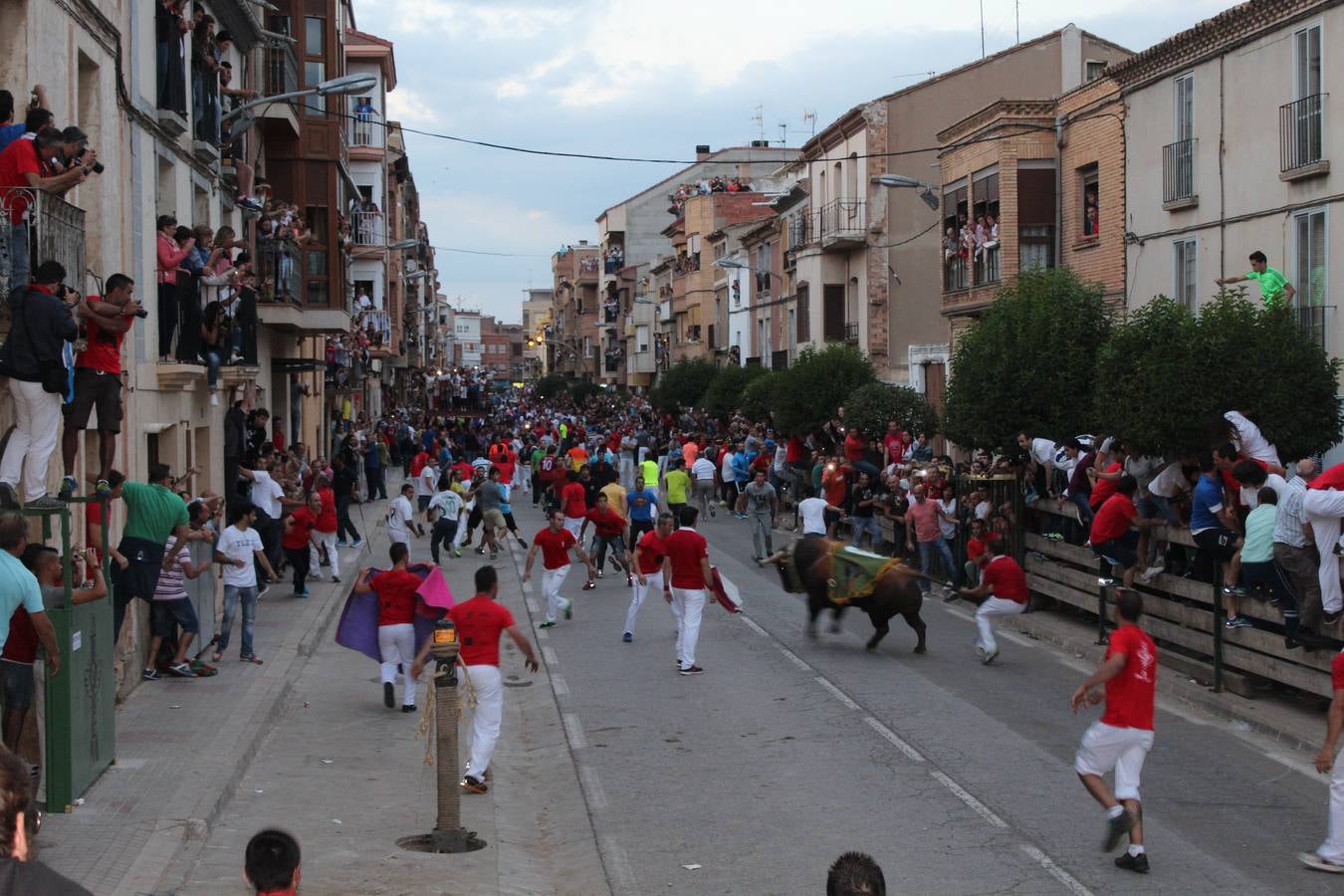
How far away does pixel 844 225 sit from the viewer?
44938mm

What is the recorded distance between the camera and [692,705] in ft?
44.0

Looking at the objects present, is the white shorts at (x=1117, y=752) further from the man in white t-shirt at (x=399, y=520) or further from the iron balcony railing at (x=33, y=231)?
the man in white t-shirt at (x=399, y=520)

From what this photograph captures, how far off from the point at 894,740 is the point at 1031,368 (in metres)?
10.3

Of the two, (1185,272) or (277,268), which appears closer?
(1185,272)

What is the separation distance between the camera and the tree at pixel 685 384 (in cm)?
6284

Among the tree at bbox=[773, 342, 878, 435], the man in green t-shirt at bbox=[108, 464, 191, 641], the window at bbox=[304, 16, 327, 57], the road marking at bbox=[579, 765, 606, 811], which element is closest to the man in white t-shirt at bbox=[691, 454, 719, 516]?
the tree at bbox=[773, 342, 878, 435]

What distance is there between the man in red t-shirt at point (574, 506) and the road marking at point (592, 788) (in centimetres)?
1230

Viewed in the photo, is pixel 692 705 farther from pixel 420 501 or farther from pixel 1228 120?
pixel 420 501

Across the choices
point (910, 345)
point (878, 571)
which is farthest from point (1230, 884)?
Answer: point (910, 345)

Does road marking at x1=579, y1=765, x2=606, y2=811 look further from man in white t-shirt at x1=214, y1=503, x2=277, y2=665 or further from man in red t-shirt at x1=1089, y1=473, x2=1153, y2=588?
man in red t-shirt at x1=1089, y1=473, x2=1153, y2=588

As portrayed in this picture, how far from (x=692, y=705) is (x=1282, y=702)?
16.3ft

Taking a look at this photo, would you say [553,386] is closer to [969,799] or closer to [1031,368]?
[1031,368]

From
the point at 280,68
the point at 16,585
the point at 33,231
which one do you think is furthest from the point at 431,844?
the point at 280,68

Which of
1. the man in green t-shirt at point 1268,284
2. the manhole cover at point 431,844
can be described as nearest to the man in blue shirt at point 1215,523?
the man in green t-shirt at point 1268,284
